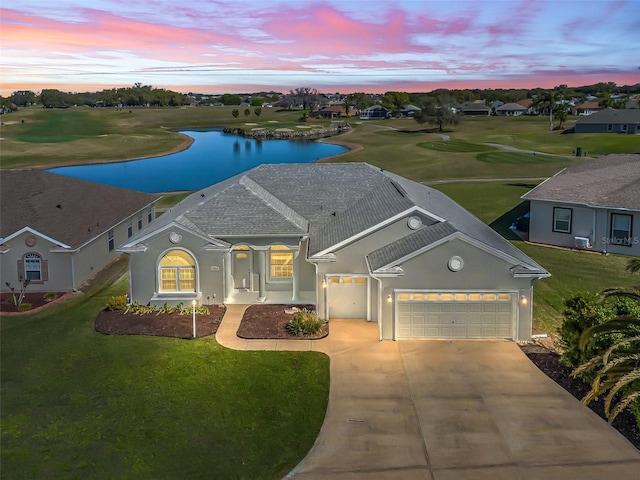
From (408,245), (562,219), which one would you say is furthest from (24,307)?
(562,219)

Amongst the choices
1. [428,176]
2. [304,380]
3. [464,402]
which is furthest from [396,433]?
[428,176]

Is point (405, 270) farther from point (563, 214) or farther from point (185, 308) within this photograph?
point (563, 214)

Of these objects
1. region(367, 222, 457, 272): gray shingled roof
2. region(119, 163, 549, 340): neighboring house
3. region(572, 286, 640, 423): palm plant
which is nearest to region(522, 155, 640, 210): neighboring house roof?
region(119, 163, 549, 340): neighboring house

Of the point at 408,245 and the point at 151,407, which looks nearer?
the point at 151,407

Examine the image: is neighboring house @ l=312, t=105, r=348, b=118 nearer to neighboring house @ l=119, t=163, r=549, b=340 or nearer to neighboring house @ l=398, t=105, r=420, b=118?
neighboring house @ l=398, t=105, r=420, b=118

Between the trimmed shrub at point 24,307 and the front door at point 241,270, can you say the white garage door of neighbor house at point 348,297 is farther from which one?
the trimmed shrub at point 24,307

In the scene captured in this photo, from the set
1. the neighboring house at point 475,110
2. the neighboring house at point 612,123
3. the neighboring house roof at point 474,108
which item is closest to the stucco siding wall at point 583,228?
the neighboring house at point 612,123

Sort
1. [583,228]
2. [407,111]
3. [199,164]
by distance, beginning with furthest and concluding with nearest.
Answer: [407,111], [199,164], [583,228]

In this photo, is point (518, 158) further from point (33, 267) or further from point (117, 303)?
point (33, 267)
